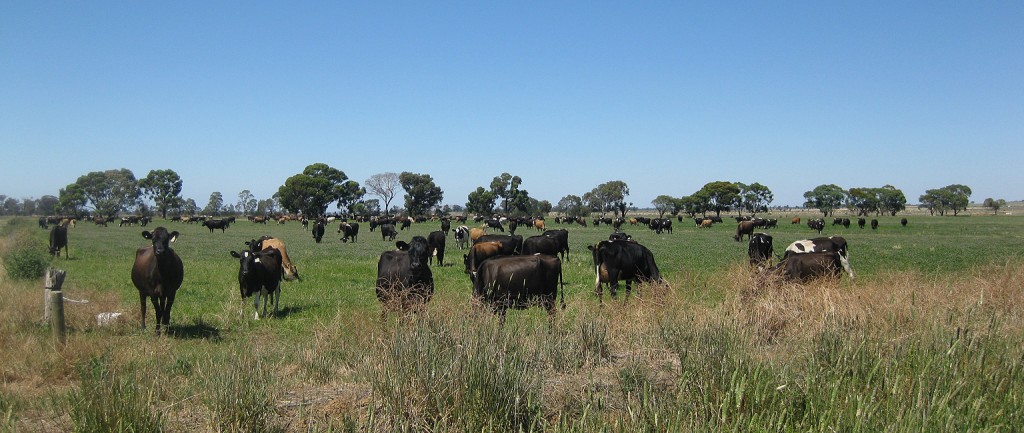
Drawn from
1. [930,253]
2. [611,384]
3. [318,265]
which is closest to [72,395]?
[611,384]

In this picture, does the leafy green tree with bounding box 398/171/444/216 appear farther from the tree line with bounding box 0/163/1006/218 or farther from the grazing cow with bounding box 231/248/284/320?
the grazing cow with bounding box 231/248/284/320

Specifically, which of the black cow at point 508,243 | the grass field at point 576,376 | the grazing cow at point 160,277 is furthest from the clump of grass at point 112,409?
the black cow at point 508,243

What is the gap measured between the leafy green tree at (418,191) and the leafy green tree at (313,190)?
1172 cm

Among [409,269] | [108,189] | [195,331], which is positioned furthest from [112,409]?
[108,189]

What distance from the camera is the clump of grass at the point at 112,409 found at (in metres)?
4.23

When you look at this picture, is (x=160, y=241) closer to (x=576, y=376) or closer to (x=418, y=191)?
(x=576, y=376)

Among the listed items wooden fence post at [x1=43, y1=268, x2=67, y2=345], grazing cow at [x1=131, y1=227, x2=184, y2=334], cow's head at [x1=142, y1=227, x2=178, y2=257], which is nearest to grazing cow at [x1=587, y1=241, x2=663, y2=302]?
grazing cow at [x1=131, y1=227, x2=184, y2=334]

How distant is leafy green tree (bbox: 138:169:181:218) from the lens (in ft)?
446

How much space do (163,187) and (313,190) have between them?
138ft

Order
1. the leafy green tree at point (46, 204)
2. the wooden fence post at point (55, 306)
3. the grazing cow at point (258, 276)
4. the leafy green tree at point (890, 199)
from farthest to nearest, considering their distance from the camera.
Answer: the leafy green tree at point (890, 199), the leafy green tree at point (46, 204), the grazing cow at point (258, 276), the wooden fence post at point (55, 306)

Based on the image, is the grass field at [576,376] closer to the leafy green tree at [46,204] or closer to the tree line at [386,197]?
the tree line at [386,197]

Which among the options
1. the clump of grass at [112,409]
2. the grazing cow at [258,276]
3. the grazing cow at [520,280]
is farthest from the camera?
the grazing cow at [258,276]

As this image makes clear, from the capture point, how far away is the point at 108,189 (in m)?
130

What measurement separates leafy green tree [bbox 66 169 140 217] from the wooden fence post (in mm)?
136074
